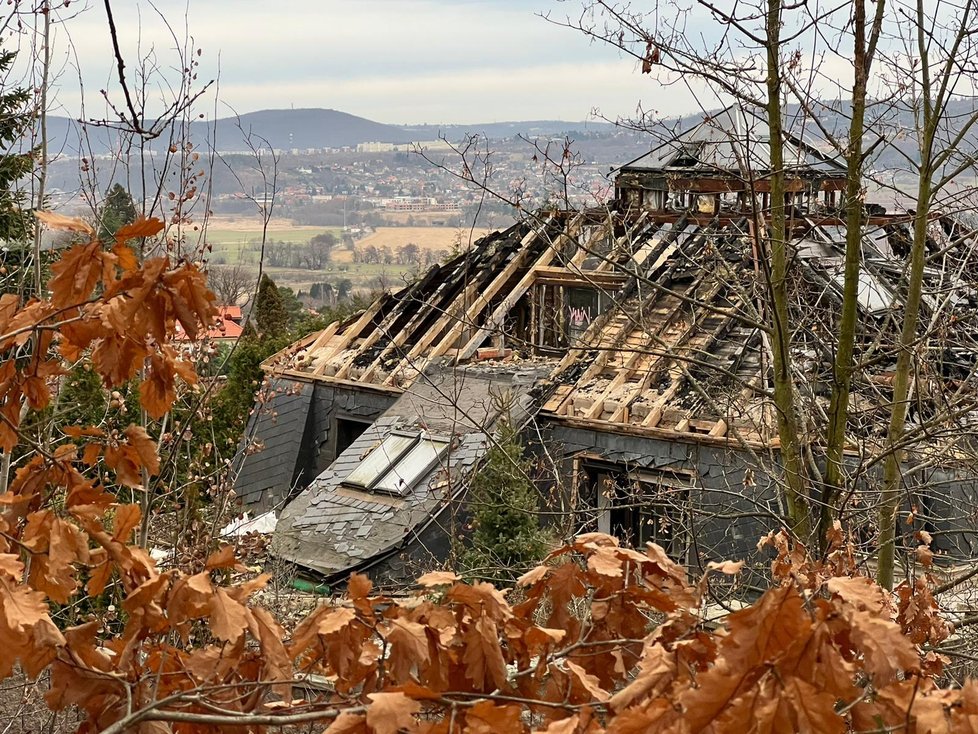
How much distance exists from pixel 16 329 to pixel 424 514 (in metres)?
9.94

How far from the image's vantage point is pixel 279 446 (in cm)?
1572

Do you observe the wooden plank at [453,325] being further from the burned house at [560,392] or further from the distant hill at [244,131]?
the distant hill at [244,131]

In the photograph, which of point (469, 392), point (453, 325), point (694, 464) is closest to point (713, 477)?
point (694, 464)

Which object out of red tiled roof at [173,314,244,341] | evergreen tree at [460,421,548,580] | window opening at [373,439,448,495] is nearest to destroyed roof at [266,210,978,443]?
window opening at [373,439,448,495]

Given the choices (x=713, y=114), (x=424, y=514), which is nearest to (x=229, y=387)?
(x=424, y=514)

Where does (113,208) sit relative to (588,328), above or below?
above

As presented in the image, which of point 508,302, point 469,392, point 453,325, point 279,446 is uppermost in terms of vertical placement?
point 508,302

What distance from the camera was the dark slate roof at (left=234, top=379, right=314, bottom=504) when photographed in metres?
15.5

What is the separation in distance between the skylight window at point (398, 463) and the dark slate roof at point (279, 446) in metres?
2.30

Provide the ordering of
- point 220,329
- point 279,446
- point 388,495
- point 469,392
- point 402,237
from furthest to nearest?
point 402,237 → point 279,446 → point 469,392 → point 388,495 → point 220,329

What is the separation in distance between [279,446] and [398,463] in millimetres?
3268

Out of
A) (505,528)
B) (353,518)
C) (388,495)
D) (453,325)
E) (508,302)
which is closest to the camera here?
(505,528)

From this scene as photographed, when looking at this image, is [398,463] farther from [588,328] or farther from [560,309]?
[560,309]

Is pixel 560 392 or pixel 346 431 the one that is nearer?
pixel 560 392
